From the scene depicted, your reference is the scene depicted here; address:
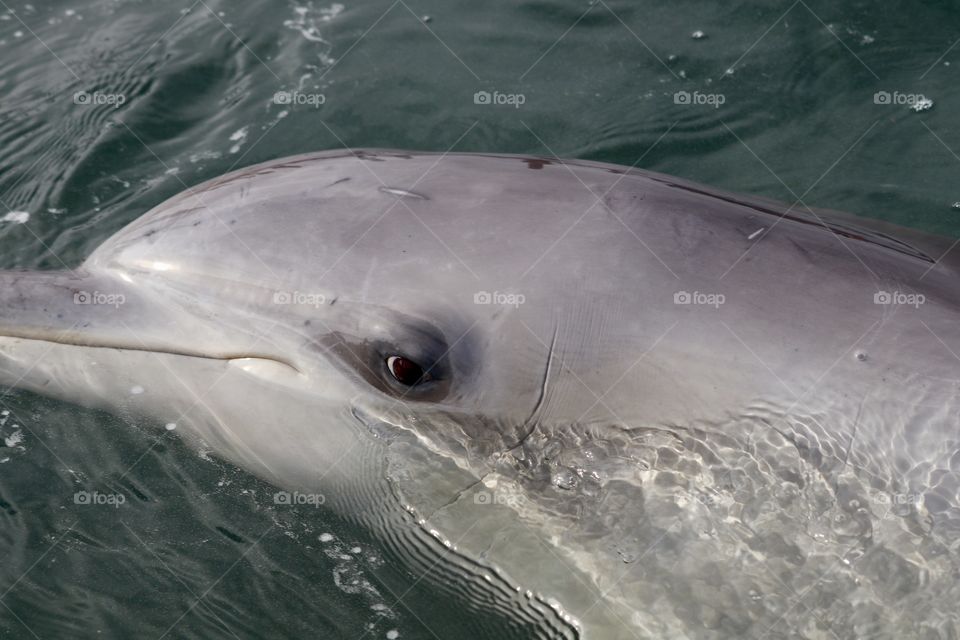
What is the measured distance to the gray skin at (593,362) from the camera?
4305 millimetres

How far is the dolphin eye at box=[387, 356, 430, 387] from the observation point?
177 inches

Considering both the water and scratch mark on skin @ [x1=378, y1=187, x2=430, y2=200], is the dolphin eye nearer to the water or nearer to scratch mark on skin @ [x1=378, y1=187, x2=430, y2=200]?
scratch mark on skin @ [x1=378, y1=187, x2=430, y2=200]

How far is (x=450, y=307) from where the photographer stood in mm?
4406

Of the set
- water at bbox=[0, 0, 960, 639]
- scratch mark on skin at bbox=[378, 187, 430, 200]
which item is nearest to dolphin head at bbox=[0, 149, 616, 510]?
scratch mark on skin at bbox=[378, 187, 430, 200]

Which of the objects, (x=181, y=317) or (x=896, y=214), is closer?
(x=181, y=317)

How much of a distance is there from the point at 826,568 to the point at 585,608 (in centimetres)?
107

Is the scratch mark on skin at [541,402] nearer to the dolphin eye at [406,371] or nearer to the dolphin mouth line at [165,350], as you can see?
the dolphin eye at [406,371]

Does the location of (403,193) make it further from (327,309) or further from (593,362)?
(593,362)

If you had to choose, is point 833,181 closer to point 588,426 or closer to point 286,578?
point 588,426

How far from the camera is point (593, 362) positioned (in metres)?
4.43

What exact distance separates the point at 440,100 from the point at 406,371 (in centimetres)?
531

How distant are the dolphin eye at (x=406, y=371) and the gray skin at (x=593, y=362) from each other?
1.2 inches

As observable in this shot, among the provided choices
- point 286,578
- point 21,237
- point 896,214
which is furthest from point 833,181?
point 21,237

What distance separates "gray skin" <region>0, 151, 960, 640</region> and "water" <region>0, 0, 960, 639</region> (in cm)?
176
